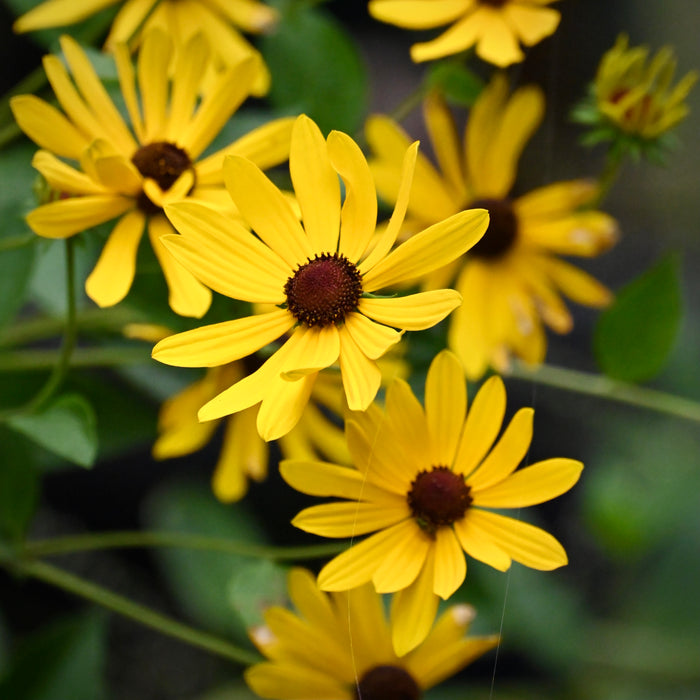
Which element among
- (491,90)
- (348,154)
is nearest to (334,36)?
(491,90)

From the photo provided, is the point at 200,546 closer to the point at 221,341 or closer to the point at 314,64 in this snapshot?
the point at 221,341

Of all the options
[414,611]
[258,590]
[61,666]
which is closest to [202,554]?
[61,666]

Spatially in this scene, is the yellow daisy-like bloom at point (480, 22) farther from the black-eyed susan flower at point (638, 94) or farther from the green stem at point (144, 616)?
the green stem at point (144, 616)

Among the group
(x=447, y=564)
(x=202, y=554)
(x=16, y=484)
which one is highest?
(x=447, y=564)

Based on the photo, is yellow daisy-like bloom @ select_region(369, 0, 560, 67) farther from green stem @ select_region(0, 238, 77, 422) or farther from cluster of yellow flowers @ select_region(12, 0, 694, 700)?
green stem @ select_region(0, 238, 77, 422)

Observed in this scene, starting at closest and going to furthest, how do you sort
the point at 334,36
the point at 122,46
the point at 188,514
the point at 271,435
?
1. the point at 271,435
2. the point at 122,46
3. the point at 334,36
4. the point at 188,514

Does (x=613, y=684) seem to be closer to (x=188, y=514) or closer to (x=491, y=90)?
(x=491, y=90)

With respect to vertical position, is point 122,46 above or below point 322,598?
above

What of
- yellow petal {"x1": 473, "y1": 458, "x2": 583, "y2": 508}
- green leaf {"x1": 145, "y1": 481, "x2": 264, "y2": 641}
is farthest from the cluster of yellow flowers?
green leaf {"x1": 145, "y1": 481, "x2": 264, "y2": 641}
